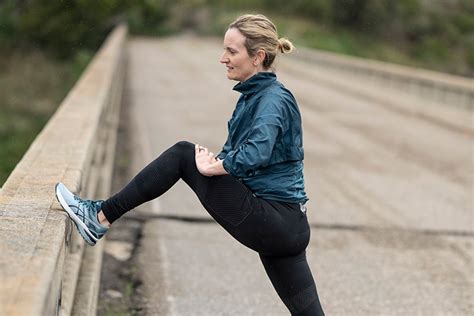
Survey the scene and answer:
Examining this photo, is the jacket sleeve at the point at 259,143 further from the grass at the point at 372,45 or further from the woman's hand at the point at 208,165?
the grass at the point at 372,45

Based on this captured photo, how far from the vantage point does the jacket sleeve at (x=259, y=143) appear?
11.0ft

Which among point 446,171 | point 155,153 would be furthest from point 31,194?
point 446,171

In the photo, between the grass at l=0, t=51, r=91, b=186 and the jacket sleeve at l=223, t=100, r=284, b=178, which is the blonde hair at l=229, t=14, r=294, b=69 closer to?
the jacket sleeve at l=223, t=100, r=284, b=178

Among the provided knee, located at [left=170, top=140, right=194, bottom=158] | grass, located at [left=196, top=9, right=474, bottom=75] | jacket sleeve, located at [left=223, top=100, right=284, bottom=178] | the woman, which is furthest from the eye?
grass, located at [left=196, top=9, right=474, bottom=75]

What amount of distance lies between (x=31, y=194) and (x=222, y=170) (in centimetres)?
123

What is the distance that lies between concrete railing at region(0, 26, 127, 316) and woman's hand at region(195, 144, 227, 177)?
0.65m

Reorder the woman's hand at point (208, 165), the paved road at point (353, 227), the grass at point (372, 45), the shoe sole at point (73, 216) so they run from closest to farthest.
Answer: the woman's hand at point (208, 165), the shoe sole at point (73, 216), the paved road at point (353, 227), the grass at point (372, 45)

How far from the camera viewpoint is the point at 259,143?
11.0 feet

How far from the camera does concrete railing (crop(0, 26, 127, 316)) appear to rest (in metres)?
2.62

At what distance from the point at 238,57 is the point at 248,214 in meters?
0.70

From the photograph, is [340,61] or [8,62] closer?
[340,61]

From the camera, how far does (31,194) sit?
4.20 m

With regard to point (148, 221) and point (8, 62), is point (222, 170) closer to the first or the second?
point (148, 221)

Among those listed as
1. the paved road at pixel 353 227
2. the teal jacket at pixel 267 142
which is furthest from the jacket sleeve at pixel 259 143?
the paved road at pixel 353 227
